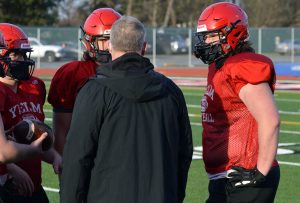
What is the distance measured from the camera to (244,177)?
439cm

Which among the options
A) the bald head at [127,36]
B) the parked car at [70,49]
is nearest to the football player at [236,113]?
the bald head at [127,36]

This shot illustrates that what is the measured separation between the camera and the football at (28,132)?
430 centimetres

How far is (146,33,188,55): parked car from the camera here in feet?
124

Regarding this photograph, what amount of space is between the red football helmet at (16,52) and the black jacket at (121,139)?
1.08 metres

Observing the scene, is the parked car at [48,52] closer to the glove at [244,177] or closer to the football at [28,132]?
the football at [28,132]

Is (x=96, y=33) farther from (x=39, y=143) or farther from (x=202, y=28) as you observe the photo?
(x=39, y=143)

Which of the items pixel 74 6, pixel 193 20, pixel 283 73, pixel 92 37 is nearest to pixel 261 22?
pixel 193 20

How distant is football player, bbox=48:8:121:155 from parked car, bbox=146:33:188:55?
105ft

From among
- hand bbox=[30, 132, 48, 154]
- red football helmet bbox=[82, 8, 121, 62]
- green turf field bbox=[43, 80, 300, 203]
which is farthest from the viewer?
green turf field bbox=[43, 80, 300, 203]

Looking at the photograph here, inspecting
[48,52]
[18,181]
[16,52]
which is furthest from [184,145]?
[48,52]

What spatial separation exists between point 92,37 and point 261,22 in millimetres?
53634

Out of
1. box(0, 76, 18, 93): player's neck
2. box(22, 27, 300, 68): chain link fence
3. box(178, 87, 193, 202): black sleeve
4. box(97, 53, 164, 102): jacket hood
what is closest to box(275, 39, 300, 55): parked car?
box(22, 27, 300, 68): chain link fence

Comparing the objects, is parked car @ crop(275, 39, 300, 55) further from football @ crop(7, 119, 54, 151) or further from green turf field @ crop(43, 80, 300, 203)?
football @ crop(7, 119, 54, 151)

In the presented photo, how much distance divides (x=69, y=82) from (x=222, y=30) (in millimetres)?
1120
